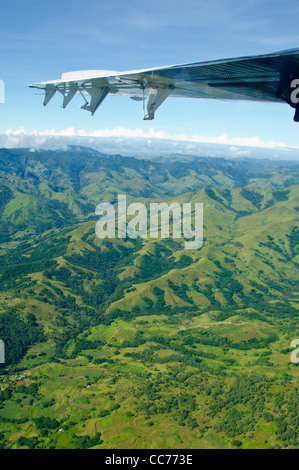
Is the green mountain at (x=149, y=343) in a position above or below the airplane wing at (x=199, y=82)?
below

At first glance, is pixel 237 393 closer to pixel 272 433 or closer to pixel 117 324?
pixel 272 433

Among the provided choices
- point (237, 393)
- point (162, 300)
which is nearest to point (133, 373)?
point (237, 393)

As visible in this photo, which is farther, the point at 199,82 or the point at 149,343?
the point at 149,343

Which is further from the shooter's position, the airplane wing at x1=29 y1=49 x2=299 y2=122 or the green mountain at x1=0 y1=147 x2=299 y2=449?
the green mountain at x1=0 y1=147 x2=299 y2=449

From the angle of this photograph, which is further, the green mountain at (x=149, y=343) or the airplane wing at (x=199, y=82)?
the green mountain at (x=149, y=343)

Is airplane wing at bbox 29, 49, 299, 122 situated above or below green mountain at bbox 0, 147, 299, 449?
above

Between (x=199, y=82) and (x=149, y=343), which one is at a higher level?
(x=199, y=82)
